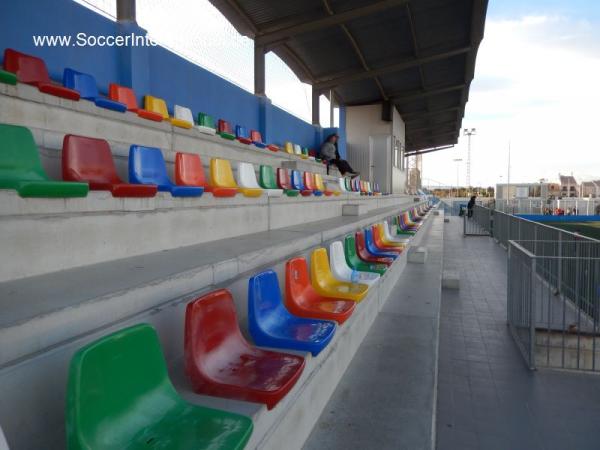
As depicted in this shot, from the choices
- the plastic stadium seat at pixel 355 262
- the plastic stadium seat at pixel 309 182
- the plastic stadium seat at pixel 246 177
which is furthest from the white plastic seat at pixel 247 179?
the plastic stadium seat at pixel 309 182

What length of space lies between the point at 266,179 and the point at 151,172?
2.12 meters

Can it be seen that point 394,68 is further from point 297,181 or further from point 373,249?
point 373,249

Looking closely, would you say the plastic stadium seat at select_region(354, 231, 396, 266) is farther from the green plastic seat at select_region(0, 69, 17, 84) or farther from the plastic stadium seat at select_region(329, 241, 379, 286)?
the green plastic seat at select_region(0, 69, 17, 84)

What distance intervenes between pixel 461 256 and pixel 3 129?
35.5 ft

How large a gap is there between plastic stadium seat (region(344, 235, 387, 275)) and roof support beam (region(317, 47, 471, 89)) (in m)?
11.4

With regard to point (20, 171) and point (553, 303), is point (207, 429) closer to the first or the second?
point (20, 171)

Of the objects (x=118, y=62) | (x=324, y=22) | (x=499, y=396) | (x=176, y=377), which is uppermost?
(x=324, y=22)

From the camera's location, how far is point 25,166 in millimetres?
2111

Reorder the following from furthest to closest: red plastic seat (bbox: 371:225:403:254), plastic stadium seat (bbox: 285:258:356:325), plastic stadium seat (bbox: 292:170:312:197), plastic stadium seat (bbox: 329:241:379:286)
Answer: plastic stadium seat (bbox: 292:170:312:197), red plastic seat (bbox: 371:225:403:254), plastic stadium seat (bbox: 329:241:379:286), plastic stadium seat (bbox: 285:258:356:325)

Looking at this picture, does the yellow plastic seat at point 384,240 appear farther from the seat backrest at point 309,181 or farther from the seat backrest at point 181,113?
the seat backrest at point 181,113

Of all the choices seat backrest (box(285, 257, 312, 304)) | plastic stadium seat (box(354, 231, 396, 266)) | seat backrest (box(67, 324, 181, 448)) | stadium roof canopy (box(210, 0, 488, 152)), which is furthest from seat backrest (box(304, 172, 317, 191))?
stadium roof canopy (box(210, 0, 488, 152))

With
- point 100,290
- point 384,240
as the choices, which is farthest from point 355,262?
point 100,290

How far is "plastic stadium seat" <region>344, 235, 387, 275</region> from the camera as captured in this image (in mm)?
3823

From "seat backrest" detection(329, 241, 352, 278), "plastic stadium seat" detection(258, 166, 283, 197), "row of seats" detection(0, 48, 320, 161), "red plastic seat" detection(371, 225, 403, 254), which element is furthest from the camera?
"red plastic seat" detection(371, 225, 403, 254)
